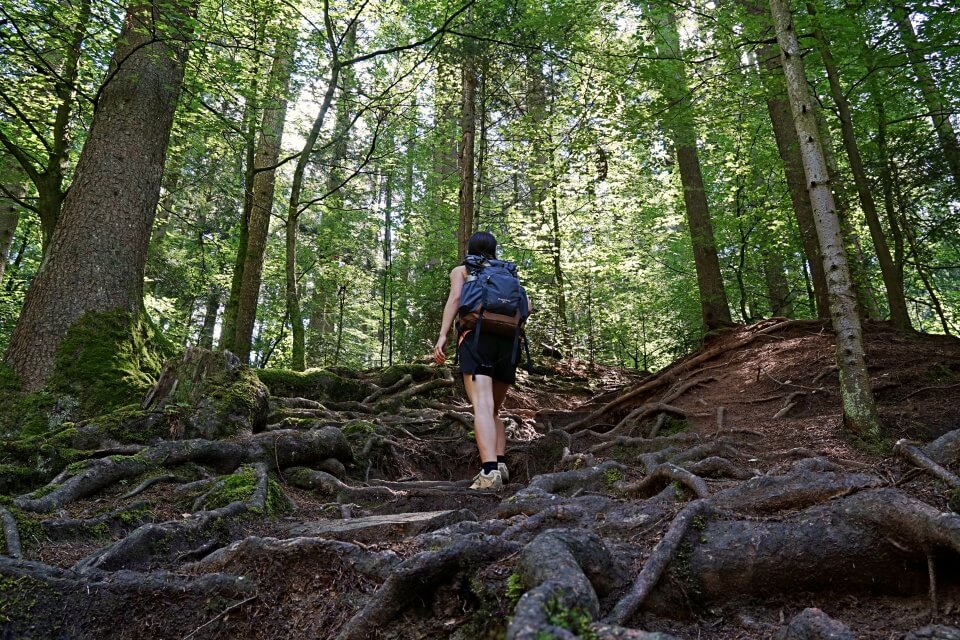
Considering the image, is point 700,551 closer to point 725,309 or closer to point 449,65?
point 725,309

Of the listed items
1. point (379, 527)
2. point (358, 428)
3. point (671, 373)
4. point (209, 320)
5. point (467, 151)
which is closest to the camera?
point (379, 527)

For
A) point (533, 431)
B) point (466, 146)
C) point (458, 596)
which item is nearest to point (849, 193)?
point (533, 431)

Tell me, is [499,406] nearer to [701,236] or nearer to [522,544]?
[522,544]

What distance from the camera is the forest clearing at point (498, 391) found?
2.19 meters

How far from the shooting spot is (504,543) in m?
2.31

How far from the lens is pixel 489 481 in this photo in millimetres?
5344

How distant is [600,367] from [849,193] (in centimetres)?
721

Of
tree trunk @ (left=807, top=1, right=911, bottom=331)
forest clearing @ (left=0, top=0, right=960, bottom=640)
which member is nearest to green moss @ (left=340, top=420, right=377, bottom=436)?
forest clearing @ (left=0, top=0, right=960, bottom=640)

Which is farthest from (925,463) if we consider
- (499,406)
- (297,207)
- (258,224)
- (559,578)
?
(258,224)

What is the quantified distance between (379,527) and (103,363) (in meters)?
4.35

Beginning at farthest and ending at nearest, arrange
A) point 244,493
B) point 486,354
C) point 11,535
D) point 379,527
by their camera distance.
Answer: point 486,354, point 244,493, point 379,527, point 11,535

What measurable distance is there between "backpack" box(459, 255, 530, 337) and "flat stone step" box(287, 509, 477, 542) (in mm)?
2331

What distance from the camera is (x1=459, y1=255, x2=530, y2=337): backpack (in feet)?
18.3

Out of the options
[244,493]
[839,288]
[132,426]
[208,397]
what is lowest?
[244,493]
